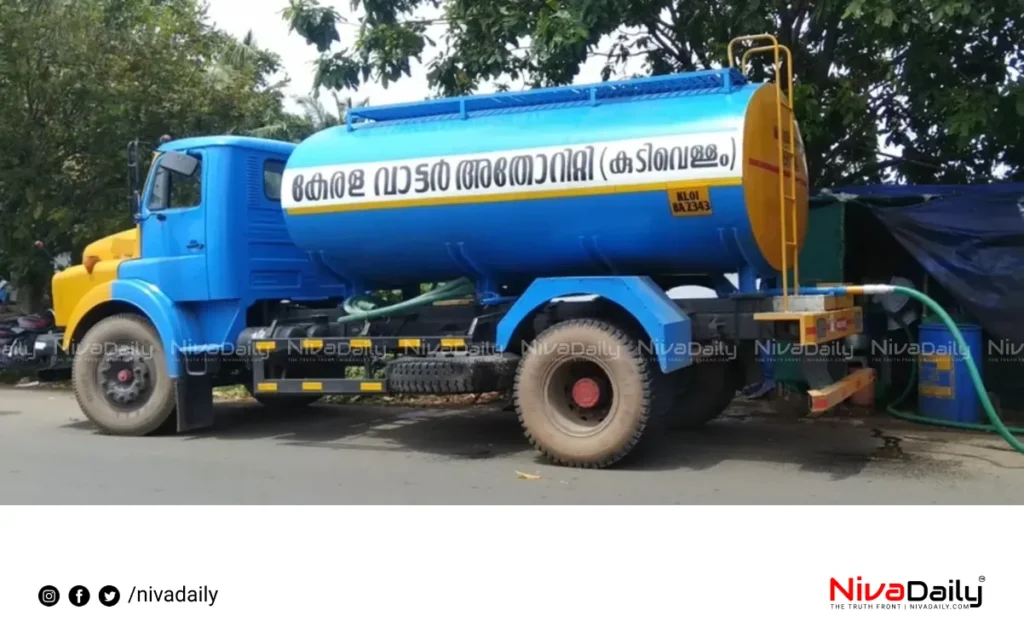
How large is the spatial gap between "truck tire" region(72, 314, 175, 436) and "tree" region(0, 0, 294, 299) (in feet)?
13.7

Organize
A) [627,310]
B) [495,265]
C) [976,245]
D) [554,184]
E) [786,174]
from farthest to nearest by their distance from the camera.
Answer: [976,245] < [495,265] < [786,174] < [554,184] < [627,310]

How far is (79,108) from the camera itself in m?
12.8

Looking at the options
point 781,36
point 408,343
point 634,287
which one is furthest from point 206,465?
point 781,36

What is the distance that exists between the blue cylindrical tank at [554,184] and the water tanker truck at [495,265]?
2cm

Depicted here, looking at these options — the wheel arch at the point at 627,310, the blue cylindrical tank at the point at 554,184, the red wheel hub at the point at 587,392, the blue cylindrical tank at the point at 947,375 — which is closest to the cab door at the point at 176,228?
the blue cylindrical tank at the point at 554,184

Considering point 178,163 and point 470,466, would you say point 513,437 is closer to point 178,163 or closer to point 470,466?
point 470,466

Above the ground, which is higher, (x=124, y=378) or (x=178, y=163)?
(x=178, y=163)

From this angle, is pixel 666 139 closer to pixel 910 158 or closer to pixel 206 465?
pixel 206 465

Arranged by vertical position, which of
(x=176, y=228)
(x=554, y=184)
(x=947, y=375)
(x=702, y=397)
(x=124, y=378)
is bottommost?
(x=702, y=397)

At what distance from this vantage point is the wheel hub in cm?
827

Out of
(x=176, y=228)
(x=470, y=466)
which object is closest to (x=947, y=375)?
(x=470, y=466)

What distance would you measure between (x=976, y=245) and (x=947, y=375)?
3.87 ft

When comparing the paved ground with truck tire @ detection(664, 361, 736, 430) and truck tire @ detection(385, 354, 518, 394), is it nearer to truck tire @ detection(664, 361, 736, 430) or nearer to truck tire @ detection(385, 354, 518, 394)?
truck tire @ detection(664, 361, 736, 430)

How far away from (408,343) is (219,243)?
2001mm
